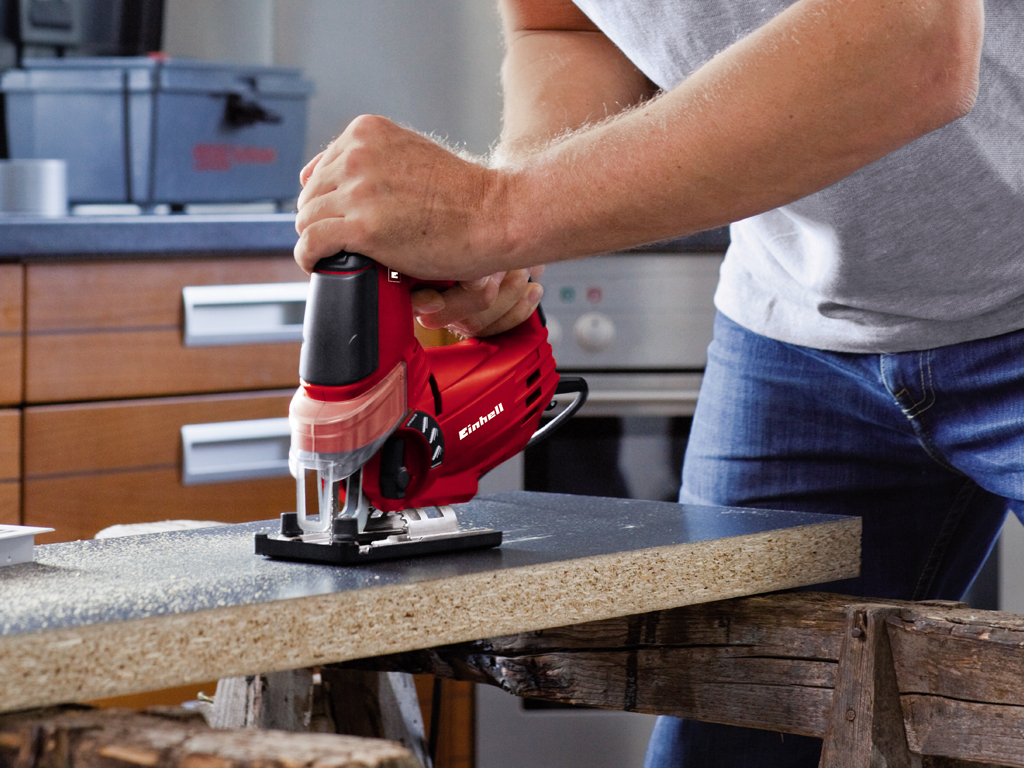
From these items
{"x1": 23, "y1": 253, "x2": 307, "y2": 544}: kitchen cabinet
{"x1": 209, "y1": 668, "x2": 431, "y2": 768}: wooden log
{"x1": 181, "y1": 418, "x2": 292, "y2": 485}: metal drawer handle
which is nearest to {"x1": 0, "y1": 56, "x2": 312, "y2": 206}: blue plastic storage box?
{"x1": 23, "y1": 253, "x2": 307, "y2": 544}: kitchen cabinet

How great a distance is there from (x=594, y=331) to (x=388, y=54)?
848 mm

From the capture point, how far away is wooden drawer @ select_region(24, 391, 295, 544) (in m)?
1.62

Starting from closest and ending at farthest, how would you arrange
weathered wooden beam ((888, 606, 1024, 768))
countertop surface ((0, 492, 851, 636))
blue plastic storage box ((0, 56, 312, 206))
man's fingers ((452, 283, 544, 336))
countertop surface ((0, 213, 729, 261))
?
countertop surface ((0, 492, 851, 636)), weathered wooden beam ((888, 606, 1024, 768)), man's fingers ((452, 283, 544, 336)), countertop surface ((0, 213, 729, 261)), blue plastic storage box ((0, 56, 312, 206))

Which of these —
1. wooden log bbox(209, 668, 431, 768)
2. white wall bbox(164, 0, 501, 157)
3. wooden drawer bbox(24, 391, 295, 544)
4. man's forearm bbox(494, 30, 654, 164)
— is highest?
white wall bbox(164, 0, 501, 157)

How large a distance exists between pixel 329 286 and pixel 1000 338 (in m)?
0.58

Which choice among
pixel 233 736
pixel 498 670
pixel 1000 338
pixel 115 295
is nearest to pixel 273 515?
pixel 115 295

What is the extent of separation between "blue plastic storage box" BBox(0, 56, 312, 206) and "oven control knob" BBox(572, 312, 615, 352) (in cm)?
67

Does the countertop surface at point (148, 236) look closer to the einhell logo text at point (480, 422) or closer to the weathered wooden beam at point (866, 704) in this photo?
the einhell logo text at point (480, 422)

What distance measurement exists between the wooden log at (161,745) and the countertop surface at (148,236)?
Answer: 1111 mm

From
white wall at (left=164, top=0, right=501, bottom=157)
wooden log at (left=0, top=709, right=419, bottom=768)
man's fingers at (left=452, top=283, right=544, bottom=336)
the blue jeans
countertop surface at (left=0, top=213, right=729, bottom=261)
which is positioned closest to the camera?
wooden log at (left=0, top=709, right=419, bottom=768)

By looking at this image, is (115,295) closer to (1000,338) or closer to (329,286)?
(329,286)

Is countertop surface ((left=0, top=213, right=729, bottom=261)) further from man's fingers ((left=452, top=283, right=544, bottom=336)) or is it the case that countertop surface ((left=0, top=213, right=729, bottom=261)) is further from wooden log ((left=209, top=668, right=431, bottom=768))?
man's fingers ((left=452, top=283, right=544, bottom=336))

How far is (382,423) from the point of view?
755 mm

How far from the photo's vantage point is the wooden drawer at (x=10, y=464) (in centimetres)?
159
